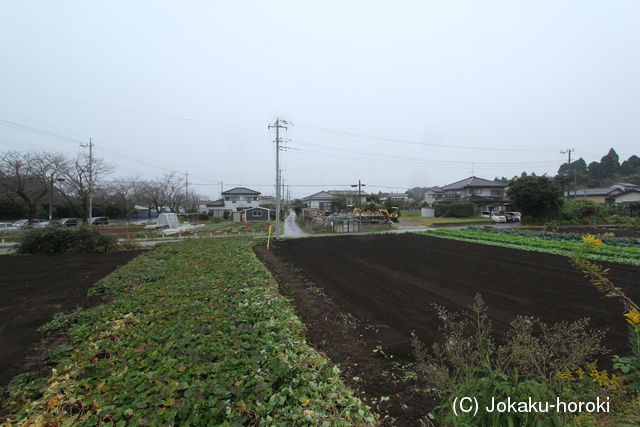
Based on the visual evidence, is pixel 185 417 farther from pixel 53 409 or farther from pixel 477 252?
pixel 477 252

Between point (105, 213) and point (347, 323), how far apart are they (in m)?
51.3

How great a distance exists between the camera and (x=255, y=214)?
41781mm

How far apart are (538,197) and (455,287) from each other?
2930cm

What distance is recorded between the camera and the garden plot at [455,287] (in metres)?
5.46

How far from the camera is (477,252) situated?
13805 millimetres

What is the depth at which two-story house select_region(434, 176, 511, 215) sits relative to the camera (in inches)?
1721

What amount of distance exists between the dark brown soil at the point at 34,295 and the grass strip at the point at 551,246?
15281mm

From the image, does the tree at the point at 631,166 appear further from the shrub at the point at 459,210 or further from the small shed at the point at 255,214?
the small shed at the point at 255,214

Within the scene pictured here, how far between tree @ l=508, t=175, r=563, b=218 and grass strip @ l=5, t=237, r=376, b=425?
3385cm

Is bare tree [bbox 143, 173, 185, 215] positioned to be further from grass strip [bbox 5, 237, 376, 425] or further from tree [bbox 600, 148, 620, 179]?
tree [bbox 600, 148, 620, 179]

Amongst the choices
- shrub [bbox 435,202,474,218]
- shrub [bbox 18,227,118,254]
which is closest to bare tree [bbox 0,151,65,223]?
shrub [bbox 18,227,118,254]

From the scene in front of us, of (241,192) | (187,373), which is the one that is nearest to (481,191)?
(241,192)

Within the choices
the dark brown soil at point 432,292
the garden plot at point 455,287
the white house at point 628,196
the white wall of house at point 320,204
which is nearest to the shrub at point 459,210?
the white house at point 628,196

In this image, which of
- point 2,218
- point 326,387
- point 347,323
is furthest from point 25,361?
point 2,218
